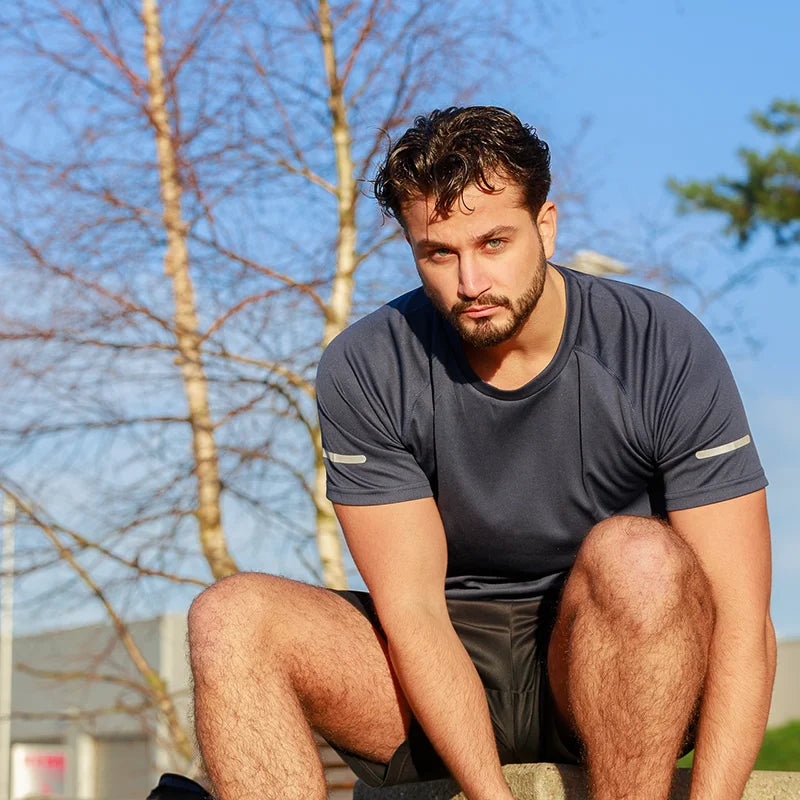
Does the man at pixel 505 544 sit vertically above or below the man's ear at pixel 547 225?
below

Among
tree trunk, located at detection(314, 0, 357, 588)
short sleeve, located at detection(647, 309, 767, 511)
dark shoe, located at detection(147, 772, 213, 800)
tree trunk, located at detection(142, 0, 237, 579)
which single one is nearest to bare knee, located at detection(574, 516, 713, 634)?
short sleeve, located at detection(647, 309, 767, 511)

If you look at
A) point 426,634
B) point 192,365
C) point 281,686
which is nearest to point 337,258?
point 192,365

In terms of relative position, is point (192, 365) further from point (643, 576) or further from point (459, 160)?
point (643, 576)

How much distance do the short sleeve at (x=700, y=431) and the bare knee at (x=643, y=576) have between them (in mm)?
153

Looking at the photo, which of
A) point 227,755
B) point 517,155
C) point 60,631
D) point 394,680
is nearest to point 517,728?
point 394,680

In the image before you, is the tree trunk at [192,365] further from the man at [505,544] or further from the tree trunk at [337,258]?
the man at [505,544]

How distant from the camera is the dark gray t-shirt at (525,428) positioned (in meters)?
2.46

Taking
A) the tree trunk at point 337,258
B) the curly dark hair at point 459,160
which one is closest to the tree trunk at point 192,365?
the tree trunk at point 337,258

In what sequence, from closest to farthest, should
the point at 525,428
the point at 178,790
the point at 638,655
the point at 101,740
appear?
1. the point at 638,655
2. the point at 525,428
3. the point at 178,790
4. the point at 101,740

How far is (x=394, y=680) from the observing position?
2.57 meters

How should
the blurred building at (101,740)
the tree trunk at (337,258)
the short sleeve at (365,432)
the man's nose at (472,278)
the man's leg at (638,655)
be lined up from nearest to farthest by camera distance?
1. the man's leg at (638,655)
2. the man's nose at (472,278)
3. the short sleeve at (365,432)
4. the tree trunk at (337,258)
5. the blurred building at (101,740)

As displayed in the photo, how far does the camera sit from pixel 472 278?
239 cm

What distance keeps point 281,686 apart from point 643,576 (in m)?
0.70

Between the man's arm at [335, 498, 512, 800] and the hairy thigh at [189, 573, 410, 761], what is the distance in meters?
0.10
